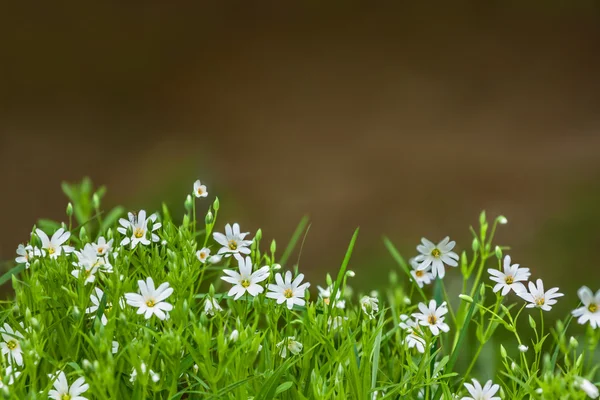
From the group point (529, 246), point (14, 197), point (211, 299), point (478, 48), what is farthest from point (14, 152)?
point (211, 299)

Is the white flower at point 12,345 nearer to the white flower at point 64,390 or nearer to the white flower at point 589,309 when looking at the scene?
the white flower at point 64,390

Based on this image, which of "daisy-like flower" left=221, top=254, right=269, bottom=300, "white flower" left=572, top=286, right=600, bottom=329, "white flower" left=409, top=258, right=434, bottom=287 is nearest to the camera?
"white flower" left=572, top=286, right=600, bottom=329

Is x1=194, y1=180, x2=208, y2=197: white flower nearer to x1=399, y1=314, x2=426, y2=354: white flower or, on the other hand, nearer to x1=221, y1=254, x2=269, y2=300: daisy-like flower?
x1=221, y1=254, x2=269, y2=300: daisy-like flower

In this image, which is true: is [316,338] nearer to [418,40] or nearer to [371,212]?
[371,212]

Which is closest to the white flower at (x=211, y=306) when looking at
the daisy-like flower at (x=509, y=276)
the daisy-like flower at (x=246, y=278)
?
the daisy-like flower at (x=246, y=278)

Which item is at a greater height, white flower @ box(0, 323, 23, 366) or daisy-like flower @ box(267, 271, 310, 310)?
daisy-like flower @ box(267, 271, 310, 310)

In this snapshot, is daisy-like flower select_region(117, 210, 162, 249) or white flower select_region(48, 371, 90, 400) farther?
daisy-like flower select_region(117, 210, 162, 249)

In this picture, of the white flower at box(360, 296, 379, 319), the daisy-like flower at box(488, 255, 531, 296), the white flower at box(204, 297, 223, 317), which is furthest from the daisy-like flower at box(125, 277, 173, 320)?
the daisy-like flower at box(488, 255, 531, 296)
